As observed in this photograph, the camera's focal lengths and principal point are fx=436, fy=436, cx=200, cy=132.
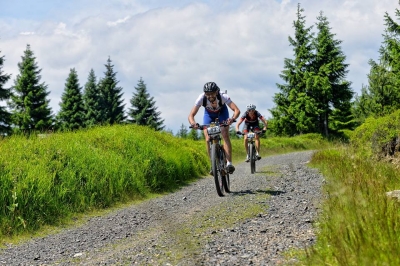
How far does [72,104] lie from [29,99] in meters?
9.77

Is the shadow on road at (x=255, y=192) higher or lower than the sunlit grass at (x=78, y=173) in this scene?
lower

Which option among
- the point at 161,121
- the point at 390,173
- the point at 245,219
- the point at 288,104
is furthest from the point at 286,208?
the point at 161,121

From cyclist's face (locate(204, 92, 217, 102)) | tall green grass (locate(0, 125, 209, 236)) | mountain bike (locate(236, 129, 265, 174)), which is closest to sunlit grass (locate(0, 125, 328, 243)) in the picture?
tall green grass (locate(0, 125, 209, 236))

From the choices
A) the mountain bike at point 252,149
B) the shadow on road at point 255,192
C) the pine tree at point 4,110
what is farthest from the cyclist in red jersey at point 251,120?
the pine tree at point 4,110

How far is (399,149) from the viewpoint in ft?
42.7

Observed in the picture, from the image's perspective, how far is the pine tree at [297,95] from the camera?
50250 mm

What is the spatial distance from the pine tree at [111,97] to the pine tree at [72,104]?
3.92 metres

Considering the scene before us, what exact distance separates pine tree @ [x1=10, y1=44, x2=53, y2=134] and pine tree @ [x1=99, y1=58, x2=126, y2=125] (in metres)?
12.3

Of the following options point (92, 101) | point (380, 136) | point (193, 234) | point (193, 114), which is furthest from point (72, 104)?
point (193, 234)

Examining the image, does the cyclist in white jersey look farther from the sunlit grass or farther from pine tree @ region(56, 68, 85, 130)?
pine tree @ region(56, 68, 85, 130)

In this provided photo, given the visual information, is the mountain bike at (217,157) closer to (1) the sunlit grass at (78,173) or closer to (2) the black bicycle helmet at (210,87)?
(2) the black bicycle helmet at (210,87)

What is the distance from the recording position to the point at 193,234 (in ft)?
18.6

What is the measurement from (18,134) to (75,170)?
11.5 ft

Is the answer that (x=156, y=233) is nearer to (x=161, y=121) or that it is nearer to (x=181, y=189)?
(x=181, y=189)
